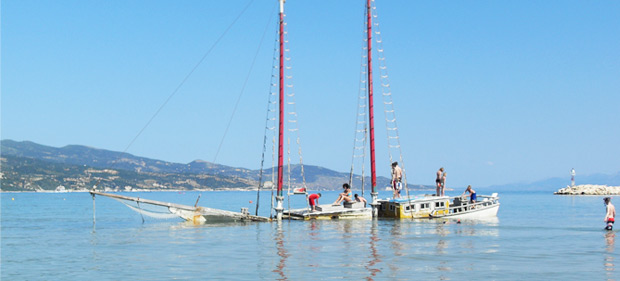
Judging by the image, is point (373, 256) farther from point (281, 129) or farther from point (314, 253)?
point (281, 129)

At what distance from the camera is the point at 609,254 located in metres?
34.9

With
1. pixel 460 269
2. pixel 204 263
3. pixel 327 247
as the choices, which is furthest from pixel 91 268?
pixel 460 269

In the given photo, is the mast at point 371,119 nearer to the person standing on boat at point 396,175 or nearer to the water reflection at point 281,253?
the person standing on boat at point 396,175

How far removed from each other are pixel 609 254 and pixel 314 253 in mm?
15176

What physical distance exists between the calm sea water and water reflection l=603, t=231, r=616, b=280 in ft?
0.15

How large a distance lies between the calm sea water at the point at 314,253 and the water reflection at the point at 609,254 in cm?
4

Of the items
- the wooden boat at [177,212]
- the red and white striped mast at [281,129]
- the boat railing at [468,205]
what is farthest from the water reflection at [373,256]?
the boat railing at [468,205]

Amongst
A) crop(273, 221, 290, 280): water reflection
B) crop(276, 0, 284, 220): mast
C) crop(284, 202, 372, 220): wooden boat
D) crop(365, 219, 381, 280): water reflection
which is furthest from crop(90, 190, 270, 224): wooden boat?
crop(365, 219, 381, 280): water reflection

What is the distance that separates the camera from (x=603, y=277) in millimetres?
27234

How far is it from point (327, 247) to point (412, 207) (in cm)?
2338

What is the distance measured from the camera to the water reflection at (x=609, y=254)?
28750 mm

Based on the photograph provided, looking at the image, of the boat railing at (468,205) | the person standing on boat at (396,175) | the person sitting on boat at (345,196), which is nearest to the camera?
the person sitting on boat at (345,196)

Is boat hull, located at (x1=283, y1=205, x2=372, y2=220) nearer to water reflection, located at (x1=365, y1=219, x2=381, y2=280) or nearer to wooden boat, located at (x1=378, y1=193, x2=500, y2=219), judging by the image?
wooden boat, located at (x1=378, y1=193, x2=500, y2=219)

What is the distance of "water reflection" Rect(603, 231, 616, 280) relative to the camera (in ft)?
94.3
